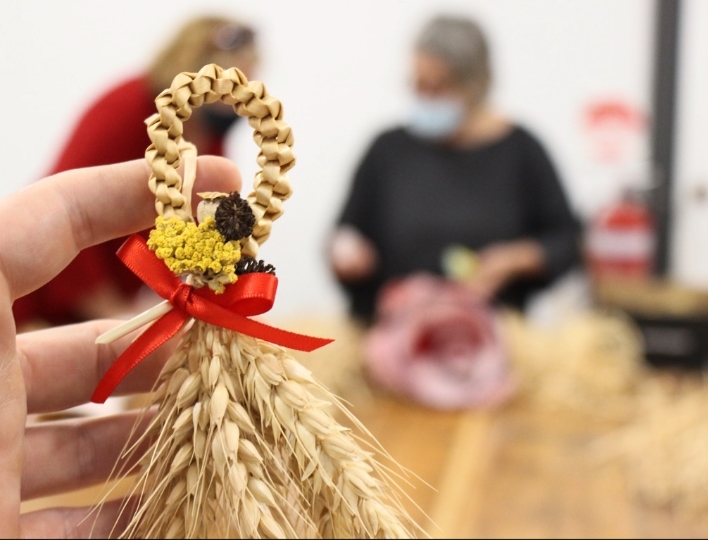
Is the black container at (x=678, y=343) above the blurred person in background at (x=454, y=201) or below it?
below

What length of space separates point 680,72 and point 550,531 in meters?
1.65

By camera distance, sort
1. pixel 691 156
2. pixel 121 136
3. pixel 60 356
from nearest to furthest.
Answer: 1. pixel 60 356
2. pixel 121 136
3. pixel 691 156

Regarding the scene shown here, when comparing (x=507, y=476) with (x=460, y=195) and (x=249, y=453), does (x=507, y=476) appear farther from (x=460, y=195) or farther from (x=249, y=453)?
(x=460, y=195)

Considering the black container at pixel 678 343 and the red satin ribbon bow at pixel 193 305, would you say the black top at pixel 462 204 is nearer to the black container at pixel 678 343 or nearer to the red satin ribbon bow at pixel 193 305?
the black container at pixel 678 343

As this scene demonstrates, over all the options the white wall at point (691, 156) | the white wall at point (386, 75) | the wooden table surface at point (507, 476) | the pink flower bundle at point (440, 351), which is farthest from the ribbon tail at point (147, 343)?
the white wall at point (691, 156)

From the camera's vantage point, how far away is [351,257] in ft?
5.69

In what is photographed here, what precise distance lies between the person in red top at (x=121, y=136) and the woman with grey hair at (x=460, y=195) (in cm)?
48

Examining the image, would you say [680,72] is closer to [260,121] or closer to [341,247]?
[341,247]

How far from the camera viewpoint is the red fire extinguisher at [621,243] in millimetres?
1951

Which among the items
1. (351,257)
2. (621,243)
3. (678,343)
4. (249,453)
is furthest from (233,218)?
(621,243)

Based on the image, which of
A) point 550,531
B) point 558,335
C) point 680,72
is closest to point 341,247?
point 558,335

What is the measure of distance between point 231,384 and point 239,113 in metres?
0.17

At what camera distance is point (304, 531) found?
530 millimetres

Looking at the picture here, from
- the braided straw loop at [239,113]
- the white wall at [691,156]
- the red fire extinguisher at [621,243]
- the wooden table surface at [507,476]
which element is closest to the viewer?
the braided straw loop at [239,113]
